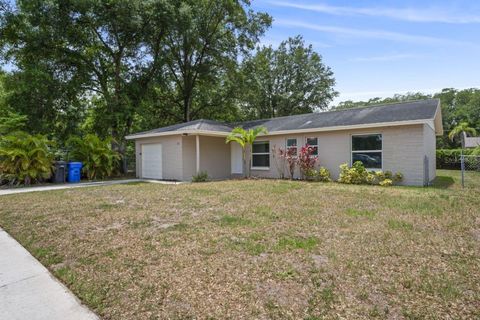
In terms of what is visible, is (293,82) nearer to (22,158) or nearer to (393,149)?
(393,149)

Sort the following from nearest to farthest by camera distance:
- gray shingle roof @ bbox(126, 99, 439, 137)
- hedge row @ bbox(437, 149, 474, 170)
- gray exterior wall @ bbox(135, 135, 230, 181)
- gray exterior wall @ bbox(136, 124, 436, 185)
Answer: gray exterior wall @ bbox(136, 124, 436, 185), gray shingle roof @ bbox(126, 99, 439, 137), gray exterior wall @ bbox(135, 135, 230, 181), hedge row @ bbox(437, 149, 474, 170)

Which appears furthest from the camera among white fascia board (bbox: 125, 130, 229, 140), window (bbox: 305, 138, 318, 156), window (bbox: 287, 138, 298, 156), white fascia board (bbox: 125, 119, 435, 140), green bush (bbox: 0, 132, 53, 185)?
window (bbox: 287, 138, 298, 156)

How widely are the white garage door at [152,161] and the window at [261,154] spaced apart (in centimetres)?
506

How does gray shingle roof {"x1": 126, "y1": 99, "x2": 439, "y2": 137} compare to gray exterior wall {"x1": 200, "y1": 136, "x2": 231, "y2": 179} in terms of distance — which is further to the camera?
gray exterior wall {"x1": 200, "y1": 136, "x2": 231, "y2": 179}

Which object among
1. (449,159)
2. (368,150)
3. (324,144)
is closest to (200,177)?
(324,144)

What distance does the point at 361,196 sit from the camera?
8531mm

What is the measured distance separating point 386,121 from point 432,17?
→ 4037 mm

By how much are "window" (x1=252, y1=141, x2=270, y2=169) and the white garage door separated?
5.06 meters

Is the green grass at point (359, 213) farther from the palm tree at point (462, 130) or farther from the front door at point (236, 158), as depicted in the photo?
the palm tree at point (462, 130)

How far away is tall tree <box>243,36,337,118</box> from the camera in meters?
31.6

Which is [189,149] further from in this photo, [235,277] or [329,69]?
[329,69]

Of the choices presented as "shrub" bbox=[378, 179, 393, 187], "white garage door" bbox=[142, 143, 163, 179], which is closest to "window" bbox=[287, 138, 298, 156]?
"shrub" bbox=[378, 179, 393, 187]

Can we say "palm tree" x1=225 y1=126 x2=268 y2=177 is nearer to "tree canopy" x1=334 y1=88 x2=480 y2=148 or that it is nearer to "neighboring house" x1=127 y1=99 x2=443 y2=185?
"neighboring house" x1=127 y1=99 x2=443 y2=185

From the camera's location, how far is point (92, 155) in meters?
15.1
